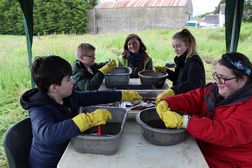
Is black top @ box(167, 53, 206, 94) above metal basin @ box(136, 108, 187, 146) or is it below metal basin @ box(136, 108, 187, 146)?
above

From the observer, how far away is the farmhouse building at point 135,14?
23.1 ft

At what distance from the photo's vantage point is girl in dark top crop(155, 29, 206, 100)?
2.12 m

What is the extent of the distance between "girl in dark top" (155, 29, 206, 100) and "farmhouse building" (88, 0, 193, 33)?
482 centimetres

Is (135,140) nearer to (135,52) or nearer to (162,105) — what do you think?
(162,105)

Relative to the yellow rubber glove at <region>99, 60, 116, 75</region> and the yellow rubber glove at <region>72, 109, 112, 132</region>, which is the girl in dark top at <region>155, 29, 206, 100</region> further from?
the yellow rubber glove at <region>72, 109, 112, 132</region>

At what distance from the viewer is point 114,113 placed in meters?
1.41

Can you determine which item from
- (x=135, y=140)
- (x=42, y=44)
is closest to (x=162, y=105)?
(x=135, y=140)

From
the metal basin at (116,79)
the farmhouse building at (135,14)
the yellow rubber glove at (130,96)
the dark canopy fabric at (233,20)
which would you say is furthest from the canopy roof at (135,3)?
the yellow rubber glove at (130,96)

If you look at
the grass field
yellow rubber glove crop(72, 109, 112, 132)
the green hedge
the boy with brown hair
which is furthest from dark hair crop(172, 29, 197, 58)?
the green hedge

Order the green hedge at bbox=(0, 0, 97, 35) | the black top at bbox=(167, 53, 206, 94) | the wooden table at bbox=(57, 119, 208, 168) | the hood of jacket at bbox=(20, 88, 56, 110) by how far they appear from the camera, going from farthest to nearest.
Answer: the green hedge at bbox=(0, 0, 97, 35)
the black top at bbox=(167, 53, 206, 94)
the hood of jacket at bbox=(20, 88, 56, 110)
the wooden table at bbox=(57, 119, 208, 168)

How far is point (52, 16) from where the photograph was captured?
23.0 ft

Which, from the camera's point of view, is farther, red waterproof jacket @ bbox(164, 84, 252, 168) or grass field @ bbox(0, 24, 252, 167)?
grass field @ bbox(0, 24, 252, 167)

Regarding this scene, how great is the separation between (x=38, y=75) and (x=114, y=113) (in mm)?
432

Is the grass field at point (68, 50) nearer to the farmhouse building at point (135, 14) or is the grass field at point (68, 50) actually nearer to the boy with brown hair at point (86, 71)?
the farmhouse building at point (135, 14)
